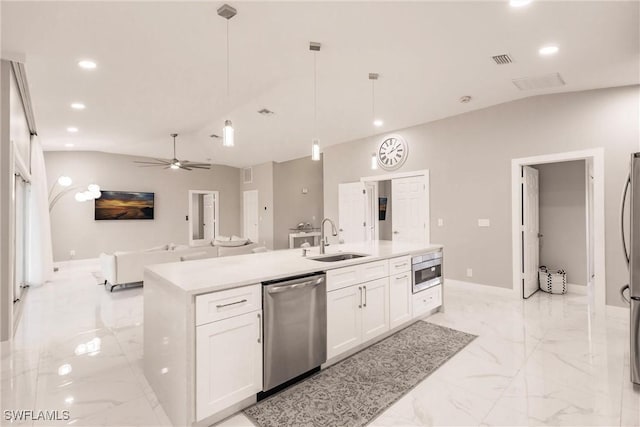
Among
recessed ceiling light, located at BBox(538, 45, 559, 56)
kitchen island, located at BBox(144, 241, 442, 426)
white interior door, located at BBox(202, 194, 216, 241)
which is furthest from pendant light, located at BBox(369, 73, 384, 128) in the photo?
white interior door, located at BBox(202, 194, 216, 241)

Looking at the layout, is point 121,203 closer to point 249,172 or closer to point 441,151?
point 249,172

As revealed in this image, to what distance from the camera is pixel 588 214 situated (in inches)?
182

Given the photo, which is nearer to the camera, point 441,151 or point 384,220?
point 441,151

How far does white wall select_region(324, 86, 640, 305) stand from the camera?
3697 millimetres

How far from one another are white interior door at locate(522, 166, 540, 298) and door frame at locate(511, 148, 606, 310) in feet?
0.33

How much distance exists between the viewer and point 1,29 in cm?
253

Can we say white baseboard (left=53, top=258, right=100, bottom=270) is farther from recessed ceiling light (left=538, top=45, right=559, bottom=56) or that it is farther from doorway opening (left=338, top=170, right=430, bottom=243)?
recessed ceiling light (left=538, top=45, right=559, bottom=56)

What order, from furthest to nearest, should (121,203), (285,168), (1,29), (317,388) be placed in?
(285,168) → (121,203) → (1,29) → (317,388)

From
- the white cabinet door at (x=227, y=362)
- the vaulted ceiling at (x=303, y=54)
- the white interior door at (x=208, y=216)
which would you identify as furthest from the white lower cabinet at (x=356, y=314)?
the white interior door at (x=208, y=216)

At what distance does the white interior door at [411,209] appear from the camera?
5.45 metres

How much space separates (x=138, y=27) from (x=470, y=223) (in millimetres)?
4842

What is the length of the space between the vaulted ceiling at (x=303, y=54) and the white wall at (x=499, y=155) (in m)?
0.28

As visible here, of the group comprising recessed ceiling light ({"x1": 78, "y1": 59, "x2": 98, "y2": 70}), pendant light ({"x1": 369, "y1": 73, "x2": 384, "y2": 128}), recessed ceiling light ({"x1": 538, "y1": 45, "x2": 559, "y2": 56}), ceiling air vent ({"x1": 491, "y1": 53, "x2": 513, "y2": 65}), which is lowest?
recessed ceiling light ({"x1": 538, "y1": 45, "x2": 559, "y2": 56})

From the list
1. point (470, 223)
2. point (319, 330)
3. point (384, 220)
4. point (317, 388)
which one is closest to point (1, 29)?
point (319, 330)
